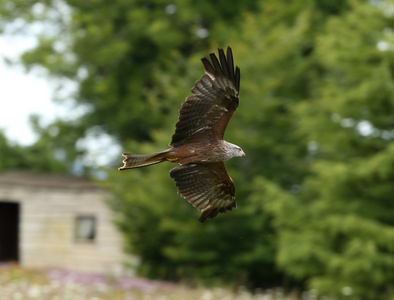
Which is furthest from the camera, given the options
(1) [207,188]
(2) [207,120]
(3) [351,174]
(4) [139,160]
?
(3) [351,174]

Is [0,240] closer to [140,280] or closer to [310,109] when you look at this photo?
[140,280]

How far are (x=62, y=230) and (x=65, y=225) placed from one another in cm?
17

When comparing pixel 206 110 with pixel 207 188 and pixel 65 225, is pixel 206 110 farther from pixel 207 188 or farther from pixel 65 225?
pixel 65 225

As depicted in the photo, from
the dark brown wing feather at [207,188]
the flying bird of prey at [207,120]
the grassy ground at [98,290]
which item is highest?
the flying bird of prey at [207,120]

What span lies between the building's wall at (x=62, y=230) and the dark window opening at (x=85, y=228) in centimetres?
15

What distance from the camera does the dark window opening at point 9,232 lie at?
20345mm

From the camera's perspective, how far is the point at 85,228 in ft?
57.8

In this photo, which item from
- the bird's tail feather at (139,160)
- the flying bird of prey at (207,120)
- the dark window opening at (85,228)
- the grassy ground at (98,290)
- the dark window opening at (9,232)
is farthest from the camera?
the dark window opening at (9,232)

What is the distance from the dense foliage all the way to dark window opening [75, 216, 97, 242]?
2.35 metres

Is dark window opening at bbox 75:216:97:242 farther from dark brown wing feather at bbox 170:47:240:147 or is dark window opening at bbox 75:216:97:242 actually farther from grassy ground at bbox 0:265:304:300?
dark brown wing feather at bbox 170:47:240:147

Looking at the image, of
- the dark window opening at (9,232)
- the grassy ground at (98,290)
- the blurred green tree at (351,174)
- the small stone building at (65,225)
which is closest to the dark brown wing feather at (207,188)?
the grassy ground at (98,290)

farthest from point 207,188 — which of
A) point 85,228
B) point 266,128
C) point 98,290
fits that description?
point 85,228

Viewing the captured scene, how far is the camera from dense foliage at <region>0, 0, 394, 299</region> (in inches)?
493

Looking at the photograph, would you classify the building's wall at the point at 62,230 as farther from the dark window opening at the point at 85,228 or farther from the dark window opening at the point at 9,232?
the dark window opening at the point at 9,232
